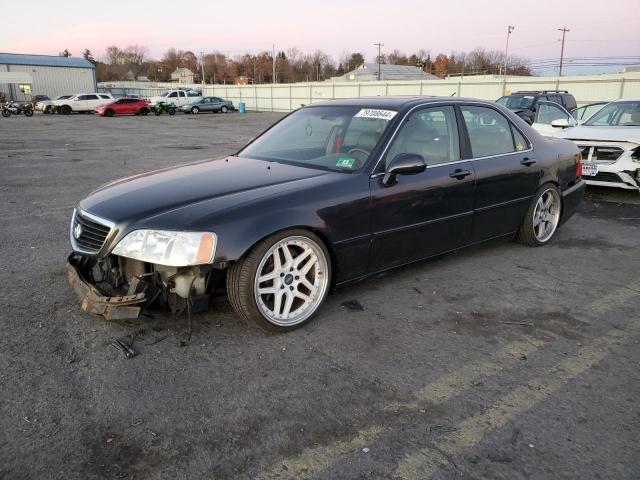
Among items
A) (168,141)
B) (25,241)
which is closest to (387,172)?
(25,241)

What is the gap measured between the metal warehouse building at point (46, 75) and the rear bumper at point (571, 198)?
184ft

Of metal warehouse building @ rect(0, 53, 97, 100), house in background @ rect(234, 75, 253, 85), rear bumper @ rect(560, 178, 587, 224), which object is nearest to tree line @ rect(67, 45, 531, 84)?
house in background @ rect(234, 75, 253, 85)

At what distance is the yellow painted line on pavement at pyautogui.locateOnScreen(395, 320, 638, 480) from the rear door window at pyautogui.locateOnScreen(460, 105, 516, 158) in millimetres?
1990

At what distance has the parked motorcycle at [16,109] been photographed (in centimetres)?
3478

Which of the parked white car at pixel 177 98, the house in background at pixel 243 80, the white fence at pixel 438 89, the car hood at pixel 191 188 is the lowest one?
the car hood at pixel 191 188

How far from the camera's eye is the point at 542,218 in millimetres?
5539

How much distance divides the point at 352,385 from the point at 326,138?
2211 mm

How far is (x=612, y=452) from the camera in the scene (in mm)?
2330

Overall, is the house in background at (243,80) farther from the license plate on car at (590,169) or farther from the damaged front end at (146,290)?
the damaged front end at (146,290)

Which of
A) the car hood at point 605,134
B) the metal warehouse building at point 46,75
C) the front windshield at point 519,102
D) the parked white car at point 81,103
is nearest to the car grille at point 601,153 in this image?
the car hood at point 605,134

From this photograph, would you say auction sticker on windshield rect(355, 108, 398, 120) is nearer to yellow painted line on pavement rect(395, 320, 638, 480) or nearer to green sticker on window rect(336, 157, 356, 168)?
green sticker on window rect(336, 157, 356, 168)

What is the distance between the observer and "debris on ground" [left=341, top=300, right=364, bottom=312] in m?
3.88

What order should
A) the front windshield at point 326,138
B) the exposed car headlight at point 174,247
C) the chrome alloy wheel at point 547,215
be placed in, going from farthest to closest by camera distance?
the chrome alloy wheel at point 547,215 < the front windshield at point 326,138 < the exposed car headlight at point 174,247

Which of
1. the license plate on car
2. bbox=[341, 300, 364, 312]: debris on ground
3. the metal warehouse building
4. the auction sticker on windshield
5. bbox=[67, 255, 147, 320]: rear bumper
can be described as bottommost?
bbox=[341, 300, 364, 312]: debris on ground
